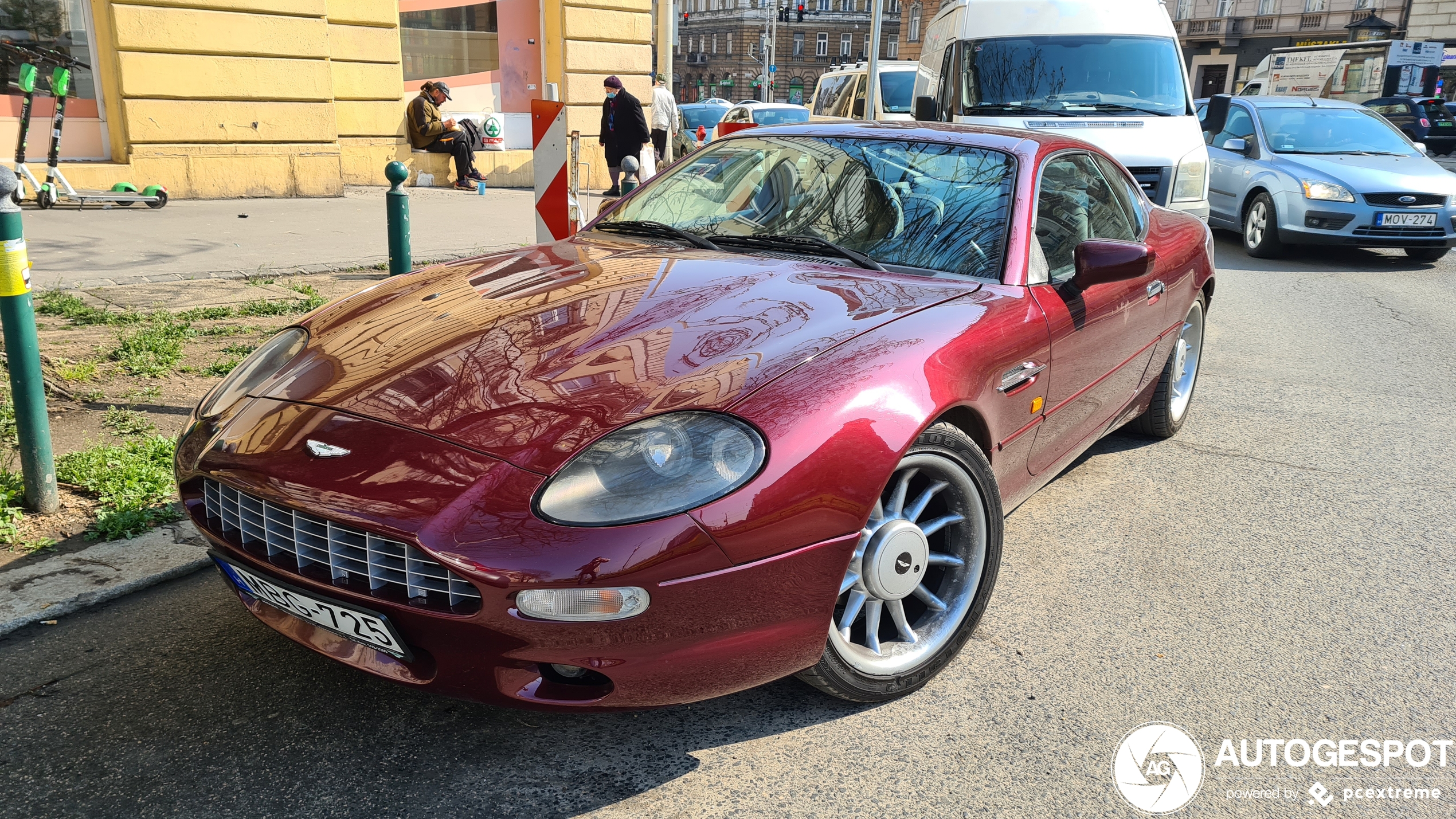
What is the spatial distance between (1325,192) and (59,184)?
483 inches

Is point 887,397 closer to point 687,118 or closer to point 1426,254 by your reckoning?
point 1426,254

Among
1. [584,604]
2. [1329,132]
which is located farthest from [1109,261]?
[1329,132]

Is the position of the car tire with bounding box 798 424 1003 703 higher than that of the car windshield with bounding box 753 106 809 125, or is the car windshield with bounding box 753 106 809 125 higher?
the car windshield with bounding box 753 106 809 125

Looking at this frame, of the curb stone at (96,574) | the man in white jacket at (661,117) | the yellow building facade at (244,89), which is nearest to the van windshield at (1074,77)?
the man in white jacket at (661,117)

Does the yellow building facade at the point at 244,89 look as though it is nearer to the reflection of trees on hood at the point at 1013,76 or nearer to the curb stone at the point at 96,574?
the reflection of trees on hood at the point at 1013,76

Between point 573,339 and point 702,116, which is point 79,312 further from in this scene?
point 702,116

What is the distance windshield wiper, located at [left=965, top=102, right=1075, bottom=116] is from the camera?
9.32 metres

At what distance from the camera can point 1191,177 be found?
881cm

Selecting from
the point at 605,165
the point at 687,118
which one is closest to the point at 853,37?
the point at 687,118

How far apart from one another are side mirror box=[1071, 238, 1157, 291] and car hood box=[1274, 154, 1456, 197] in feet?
27.6

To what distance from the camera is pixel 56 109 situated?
33.3ft

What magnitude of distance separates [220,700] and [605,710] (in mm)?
1044

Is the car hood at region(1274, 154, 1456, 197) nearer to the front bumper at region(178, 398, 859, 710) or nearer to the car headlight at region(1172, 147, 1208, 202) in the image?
the car headlight at region(1172, 147, 1208, 202)

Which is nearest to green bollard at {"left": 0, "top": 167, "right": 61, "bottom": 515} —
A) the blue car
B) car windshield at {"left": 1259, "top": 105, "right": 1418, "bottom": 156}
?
the blue car
